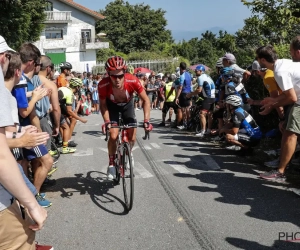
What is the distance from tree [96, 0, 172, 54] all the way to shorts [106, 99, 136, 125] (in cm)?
6346

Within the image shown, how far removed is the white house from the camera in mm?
56469

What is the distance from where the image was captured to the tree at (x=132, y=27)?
2724 inches

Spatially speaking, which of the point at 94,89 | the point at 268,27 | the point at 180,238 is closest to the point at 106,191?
the point at 180,238

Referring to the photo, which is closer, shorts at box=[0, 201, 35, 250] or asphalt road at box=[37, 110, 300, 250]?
shorts at box=[0, 201, 35, 250]

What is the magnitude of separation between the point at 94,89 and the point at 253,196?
18.5m

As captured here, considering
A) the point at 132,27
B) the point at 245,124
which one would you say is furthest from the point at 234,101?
the point at 132,27

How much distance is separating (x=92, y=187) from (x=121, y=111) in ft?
4.39

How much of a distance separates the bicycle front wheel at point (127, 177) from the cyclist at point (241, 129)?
9.75 ft

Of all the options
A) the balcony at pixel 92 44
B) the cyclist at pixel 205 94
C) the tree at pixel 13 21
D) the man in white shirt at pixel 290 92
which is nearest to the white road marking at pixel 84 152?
the cyclist at pixel 205 94

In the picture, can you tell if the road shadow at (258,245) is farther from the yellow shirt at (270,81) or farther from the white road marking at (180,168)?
the yellow shirt at (270,81)

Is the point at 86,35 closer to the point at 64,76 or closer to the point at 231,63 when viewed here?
the point at 64,76

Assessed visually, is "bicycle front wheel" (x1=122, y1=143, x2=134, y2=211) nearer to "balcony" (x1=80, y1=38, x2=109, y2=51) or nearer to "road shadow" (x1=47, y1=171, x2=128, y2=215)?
"road shadow" (x1=47, y1=171, x2=128, y2=215)

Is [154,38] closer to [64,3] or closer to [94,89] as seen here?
[64,3]

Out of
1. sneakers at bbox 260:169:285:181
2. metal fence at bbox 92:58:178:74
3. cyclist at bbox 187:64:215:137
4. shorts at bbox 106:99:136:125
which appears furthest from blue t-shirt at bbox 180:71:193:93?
metal fence at bbox 92:58:178:74
